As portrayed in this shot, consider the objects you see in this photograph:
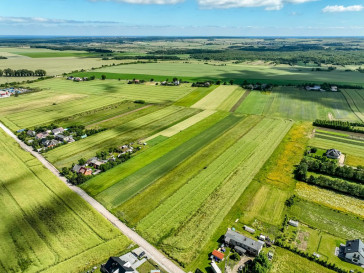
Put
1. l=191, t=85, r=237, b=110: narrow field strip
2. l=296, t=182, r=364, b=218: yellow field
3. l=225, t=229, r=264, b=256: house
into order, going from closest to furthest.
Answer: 1. l=225, t=229, r=264, b=256: house
2. l=296, t=182, r=364, b=218: yellow field
3. l=191, t=85, r=237, b=110: narrow field strip

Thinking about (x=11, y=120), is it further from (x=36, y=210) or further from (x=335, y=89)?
(x=335, y=89)

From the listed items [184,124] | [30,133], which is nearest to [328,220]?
[184,124]

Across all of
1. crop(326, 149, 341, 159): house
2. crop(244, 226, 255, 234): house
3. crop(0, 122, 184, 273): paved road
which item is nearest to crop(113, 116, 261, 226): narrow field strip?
crop(0, 122, 184, 273): paved road

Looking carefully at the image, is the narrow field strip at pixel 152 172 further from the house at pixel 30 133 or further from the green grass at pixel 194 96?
the house at pixel 30 133

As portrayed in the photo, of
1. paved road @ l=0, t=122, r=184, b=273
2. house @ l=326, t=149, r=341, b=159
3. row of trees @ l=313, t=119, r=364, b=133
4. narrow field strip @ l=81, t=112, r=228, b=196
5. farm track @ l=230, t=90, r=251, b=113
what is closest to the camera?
paved road @ l=0, t=122, r=184, b=273

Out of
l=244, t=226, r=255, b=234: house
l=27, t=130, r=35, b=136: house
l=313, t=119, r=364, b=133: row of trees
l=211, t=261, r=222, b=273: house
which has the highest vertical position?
l=313, t=119, r=364, b=133: row of trees

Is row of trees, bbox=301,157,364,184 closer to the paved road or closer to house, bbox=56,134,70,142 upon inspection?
the paved road

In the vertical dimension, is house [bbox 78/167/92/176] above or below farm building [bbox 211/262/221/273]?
above

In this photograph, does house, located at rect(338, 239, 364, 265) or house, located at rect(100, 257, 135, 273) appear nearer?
house, located at rect(100, 257, 135, 273)
